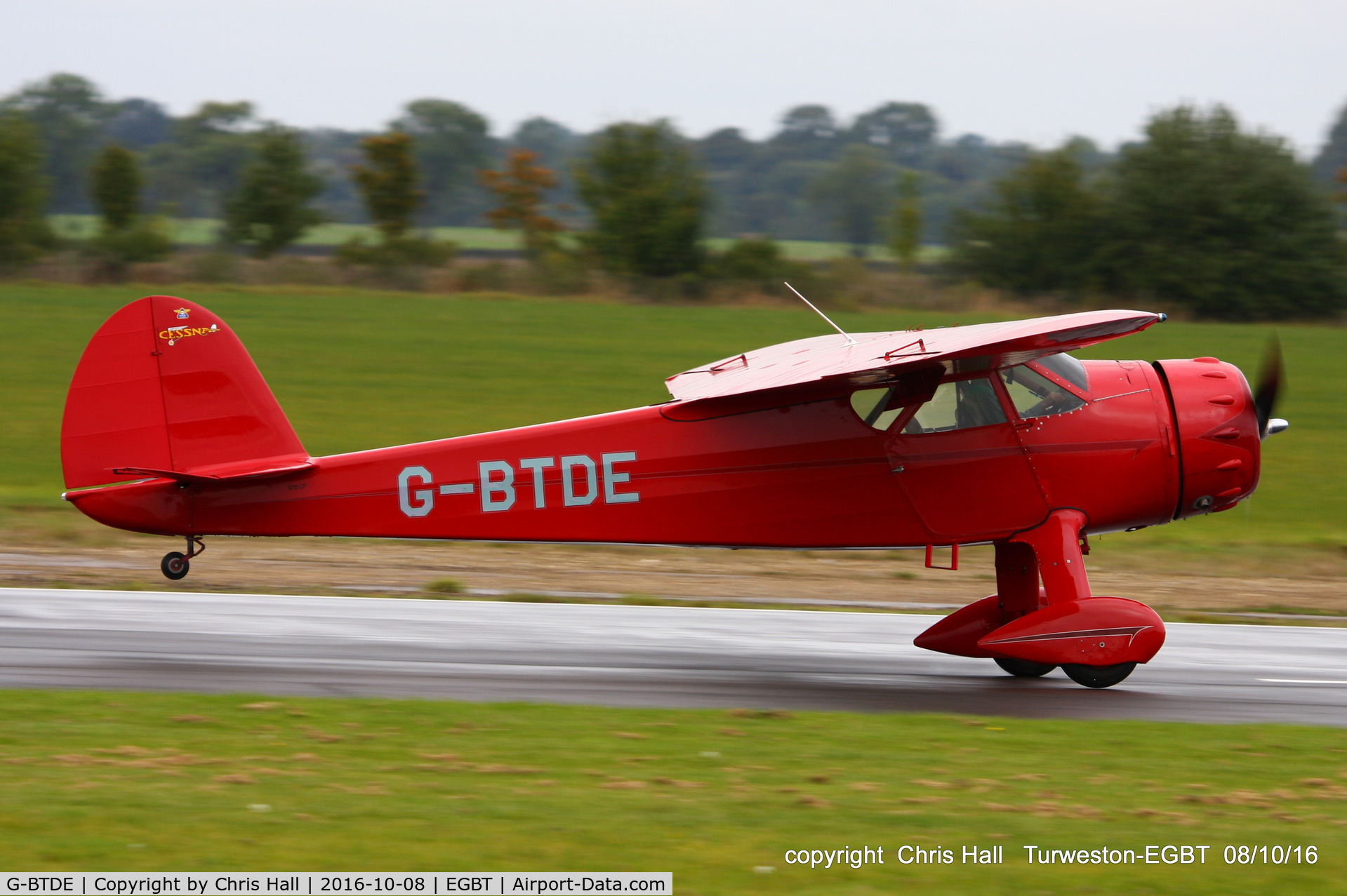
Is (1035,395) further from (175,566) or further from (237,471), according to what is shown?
(175,566)

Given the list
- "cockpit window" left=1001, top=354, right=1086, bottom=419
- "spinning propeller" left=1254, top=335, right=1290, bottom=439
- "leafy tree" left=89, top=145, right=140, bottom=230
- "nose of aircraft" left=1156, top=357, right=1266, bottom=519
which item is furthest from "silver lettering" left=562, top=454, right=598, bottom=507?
"leafy tree" left=89, top=145, right=140, bottom=230

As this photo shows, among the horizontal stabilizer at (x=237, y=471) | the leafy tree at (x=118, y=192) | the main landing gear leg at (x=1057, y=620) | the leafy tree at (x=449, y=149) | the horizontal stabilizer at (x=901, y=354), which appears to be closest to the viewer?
the horizontal stabilizer at (x=901, y=354)

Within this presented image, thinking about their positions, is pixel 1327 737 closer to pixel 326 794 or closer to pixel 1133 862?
pixel 1133 862

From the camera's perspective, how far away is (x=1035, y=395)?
968 centimetres

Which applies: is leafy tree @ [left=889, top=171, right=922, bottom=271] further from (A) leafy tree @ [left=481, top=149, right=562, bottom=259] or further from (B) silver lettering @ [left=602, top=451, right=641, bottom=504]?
(B) silver lettering @ [left=602, top=451, right=641, bottom=504]

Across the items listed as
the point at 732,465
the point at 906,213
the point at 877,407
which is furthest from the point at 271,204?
the point at 877,407

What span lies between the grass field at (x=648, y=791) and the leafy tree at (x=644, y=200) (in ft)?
128

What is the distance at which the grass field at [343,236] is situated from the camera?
50.2 metres

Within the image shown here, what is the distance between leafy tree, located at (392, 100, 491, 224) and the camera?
103 m

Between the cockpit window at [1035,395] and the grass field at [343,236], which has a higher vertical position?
the grass field at [343,236]

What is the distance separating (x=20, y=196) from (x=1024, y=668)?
155ft

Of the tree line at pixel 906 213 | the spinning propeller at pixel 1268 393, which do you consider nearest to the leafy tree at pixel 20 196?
the tree line at pixel 906 213

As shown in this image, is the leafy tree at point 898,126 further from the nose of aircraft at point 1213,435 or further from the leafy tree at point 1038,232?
the nose of aircraft at point 1213,435

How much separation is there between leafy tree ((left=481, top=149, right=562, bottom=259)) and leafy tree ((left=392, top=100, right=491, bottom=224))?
31268 mm
